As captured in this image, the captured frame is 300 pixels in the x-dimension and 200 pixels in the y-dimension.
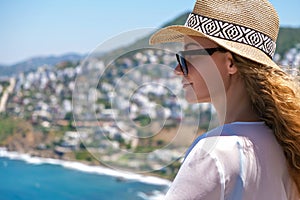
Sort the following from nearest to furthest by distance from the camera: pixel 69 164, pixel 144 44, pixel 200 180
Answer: pixel 200 180
pixel 144 44
pixel 69 164

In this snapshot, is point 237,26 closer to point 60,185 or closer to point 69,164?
point 60,185

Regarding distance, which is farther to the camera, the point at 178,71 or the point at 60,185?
the point at 60,185

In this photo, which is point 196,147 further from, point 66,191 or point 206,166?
point 66,191

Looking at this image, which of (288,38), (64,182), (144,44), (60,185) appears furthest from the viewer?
(64,182)

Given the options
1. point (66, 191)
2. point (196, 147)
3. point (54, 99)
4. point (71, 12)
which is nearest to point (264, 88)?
point (196, 147)

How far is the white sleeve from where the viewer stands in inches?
20.8

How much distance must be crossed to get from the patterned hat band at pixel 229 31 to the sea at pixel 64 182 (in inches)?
911

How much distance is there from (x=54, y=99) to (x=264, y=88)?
33.0 m

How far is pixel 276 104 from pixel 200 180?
176mm

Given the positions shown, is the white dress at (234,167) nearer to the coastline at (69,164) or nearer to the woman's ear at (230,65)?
the woman's ear at (230,65)

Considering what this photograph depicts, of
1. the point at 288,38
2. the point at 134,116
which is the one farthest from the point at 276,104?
the point at 288,38

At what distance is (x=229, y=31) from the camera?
25.5 inches

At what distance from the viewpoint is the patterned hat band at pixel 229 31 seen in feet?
2.12

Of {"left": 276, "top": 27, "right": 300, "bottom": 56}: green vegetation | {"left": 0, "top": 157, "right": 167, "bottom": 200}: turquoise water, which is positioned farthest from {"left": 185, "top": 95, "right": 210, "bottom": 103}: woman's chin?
{"left": 276, "top": 27, "right": 300, "bottom": 56}: green vegetation
